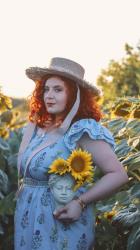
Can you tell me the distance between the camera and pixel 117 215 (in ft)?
13.1

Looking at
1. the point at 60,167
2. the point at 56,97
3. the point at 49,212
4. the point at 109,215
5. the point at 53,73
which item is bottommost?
the point at 109,215

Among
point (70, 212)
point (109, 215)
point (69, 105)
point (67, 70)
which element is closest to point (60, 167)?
point (70, 212)

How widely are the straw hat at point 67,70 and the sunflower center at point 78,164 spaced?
0.43 m

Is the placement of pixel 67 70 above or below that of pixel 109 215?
above

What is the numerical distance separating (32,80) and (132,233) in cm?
91

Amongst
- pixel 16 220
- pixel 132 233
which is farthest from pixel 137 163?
pixel 16 220

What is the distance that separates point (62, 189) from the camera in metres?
3.38

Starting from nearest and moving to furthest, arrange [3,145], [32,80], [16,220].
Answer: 1. [16,220]
2. [32,80]
3. [3,145]

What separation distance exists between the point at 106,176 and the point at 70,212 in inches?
8.9

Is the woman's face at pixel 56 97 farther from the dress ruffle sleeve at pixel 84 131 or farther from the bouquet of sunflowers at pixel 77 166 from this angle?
the bouquet of sunflowers at pixel 77 166

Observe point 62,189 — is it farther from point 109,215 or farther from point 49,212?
point 109,215

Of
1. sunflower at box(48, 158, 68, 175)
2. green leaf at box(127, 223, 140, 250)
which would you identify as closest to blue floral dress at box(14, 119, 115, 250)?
sunflower at box(48, 158, 68, 175)

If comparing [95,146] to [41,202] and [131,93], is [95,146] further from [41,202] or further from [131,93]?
[131,93]

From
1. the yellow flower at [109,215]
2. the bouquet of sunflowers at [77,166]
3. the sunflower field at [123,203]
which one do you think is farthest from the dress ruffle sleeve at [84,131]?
the yellow flower at [109,215]
